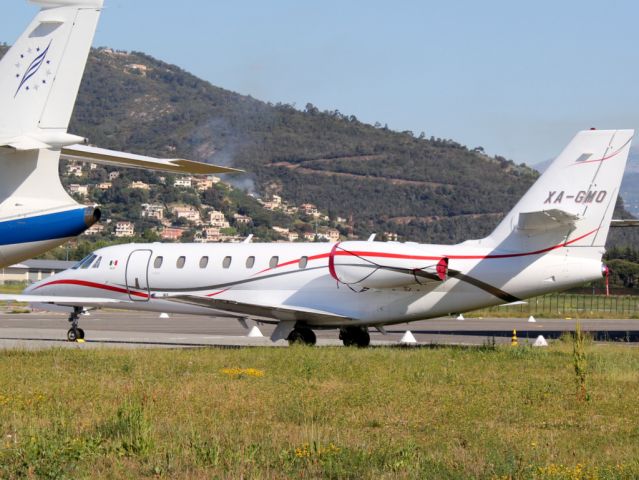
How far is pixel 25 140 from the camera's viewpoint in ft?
44.1

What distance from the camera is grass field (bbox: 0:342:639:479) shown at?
9.57m

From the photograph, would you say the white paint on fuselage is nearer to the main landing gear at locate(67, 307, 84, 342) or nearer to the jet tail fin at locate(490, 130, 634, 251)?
the jet tail fin at locate(490, 130, 634, 251)

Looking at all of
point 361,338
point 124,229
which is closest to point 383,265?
point 361,338

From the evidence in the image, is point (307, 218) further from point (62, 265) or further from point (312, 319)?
point (312, 319)

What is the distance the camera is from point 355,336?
1032 inches

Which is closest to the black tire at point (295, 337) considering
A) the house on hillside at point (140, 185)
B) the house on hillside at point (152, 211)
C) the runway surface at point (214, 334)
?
the runway surface at point (214, 334)

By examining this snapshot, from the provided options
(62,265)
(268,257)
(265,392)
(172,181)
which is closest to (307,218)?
(172,181)

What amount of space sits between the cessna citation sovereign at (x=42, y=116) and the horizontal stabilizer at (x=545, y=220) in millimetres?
11025

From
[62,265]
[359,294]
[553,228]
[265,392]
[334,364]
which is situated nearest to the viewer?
[265,392]

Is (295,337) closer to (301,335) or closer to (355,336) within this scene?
(301,335)

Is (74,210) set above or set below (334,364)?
above

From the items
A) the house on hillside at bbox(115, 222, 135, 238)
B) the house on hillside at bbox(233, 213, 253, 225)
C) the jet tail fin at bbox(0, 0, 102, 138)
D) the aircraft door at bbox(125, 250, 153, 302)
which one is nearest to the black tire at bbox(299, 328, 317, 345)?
the aircraft door at bbox(125, 250, 153, 302)

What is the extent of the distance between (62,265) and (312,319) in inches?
2815

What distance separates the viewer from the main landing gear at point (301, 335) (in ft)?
84.1
